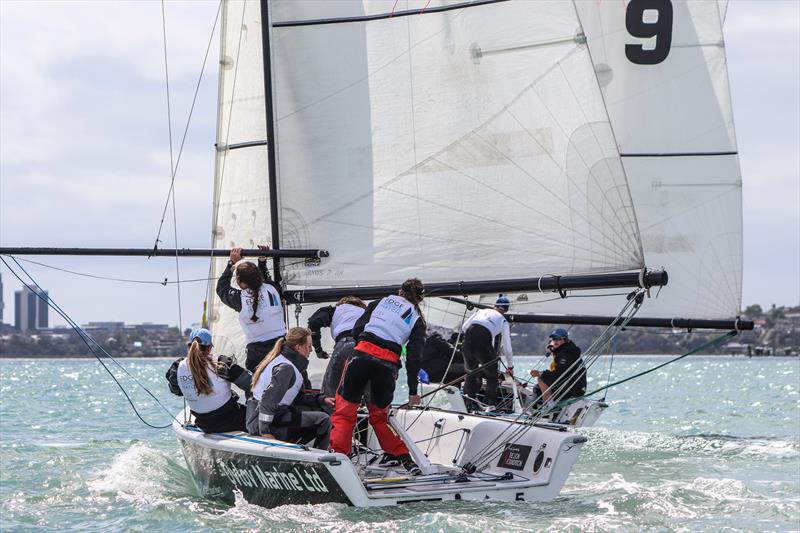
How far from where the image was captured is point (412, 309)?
28.6ft

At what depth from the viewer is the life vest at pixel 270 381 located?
8.65 m

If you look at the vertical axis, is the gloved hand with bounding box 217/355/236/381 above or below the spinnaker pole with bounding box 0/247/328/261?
below

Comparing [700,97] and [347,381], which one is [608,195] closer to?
[347,381]

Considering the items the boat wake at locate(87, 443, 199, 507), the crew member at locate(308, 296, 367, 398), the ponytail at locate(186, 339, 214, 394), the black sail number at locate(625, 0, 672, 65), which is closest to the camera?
the ponytail at locate(186, 339, 214, 394)

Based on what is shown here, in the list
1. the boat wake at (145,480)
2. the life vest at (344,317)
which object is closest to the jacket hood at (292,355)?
the life vest at (344,317)

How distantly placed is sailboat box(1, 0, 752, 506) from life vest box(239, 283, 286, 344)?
601mm

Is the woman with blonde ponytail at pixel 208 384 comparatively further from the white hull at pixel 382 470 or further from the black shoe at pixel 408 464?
the black shoe at pixel 408 464

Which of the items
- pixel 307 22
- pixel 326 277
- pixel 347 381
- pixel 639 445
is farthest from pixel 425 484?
pixel 639 445

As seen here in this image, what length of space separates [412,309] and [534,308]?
10.6 meters

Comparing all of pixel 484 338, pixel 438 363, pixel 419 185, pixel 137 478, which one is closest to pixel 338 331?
pixel 419 185

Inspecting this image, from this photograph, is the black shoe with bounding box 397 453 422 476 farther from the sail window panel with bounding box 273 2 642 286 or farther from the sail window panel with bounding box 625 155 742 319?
the sail window panel with bounding box 625 155 742 319

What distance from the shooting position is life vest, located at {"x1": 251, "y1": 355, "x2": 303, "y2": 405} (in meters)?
8.65

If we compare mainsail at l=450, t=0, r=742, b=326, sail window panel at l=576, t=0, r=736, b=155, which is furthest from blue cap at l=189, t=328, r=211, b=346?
sail window panel at l=576, t=0, r=736, b=155

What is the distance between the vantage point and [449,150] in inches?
408
